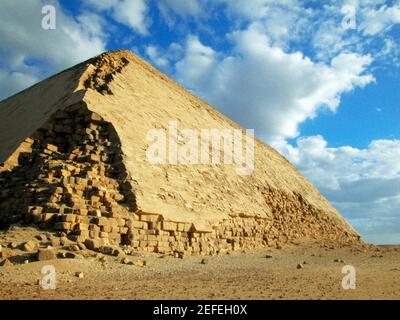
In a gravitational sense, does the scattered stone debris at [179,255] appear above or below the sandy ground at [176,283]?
above

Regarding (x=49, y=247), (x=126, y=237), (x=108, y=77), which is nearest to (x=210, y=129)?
(x=108, y=77)

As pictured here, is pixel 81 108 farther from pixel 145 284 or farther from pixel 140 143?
pixel 145 284

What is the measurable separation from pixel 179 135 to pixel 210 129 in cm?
409

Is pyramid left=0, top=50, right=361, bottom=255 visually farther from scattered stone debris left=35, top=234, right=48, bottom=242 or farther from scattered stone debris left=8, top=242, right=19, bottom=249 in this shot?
scattered stone debris left=8, top=242, right=19, bottom=249

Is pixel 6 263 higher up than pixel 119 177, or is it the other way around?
pixel 119 177

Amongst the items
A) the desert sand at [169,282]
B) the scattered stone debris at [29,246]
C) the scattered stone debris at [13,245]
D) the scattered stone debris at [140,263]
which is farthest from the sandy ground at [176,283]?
the scattered stone debris at [13,245]

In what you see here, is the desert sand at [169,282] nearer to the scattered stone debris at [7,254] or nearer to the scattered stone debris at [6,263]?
the scattered stone debris at [6,263]

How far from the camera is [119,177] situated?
1133 centimetres

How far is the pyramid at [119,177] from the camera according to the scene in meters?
10.1

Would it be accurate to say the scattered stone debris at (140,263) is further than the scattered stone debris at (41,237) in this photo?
No

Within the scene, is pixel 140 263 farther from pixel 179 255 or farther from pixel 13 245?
pixel 13 245

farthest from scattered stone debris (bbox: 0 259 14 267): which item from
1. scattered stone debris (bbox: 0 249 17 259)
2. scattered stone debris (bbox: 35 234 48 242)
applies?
scattered stone debris (bbox: 35 234 48 242)

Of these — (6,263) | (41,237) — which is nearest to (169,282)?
(6,263)

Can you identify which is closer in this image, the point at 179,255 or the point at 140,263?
the point at 140,263
